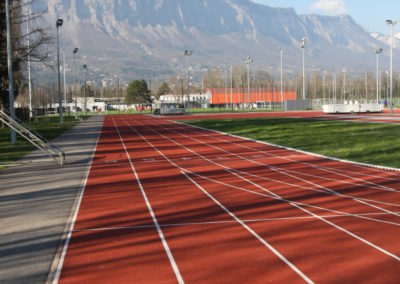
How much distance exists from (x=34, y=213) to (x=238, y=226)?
4.14 m

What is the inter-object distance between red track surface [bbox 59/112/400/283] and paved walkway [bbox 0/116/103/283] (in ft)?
1.18

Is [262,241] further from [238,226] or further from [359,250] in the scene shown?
[359,250]

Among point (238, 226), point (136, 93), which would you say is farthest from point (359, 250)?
point (136, 93)

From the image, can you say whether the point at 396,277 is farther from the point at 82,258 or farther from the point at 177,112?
the point at 177,112

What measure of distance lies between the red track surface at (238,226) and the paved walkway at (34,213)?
36 centimetres

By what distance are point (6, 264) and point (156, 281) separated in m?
2.20

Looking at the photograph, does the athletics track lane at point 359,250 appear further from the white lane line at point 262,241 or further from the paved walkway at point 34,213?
the paved walkway at point 34,213

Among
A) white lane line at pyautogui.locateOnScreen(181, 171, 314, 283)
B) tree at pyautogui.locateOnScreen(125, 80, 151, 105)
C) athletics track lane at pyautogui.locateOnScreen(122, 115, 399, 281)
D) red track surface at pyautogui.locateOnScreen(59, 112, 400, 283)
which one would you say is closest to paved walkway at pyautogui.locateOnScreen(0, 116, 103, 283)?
red track surface at pyautogui.locateOnScreen(59, 112, 400, 283)

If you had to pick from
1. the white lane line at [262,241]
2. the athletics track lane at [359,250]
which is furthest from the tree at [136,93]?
the athletics track lane at [359,250]

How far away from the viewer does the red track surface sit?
6680mm

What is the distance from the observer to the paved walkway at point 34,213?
7.00 metres

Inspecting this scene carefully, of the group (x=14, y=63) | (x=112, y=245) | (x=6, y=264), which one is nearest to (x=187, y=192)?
(x=112, y=245)

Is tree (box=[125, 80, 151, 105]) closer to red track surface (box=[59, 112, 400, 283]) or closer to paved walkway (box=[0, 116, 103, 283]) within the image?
paved walkway (box=[0, 116, 103, 283])

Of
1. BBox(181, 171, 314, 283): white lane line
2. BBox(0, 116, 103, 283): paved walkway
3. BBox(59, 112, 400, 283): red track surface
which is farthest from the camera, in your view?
BBox(0, 116, 103, 283): paved walkway
